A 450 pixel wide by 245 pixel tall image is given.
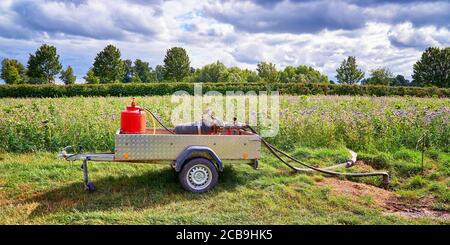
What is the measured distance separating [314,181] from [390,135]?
3.63 m

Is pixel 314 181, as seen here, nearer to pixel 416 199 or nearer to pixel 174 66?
pixel 416 199

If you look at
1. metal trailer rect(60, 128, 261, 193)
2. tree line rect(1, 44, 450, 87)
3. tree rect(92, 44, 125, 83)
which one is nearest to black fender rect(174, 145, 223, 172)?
metal trailer rect(60, 128, 261, 193)

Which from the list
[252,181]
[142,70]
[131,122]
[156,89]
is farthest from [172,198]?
[142,70]

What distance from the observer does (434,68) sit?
167 feet

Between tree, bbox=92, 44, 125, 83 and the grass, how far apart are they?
5054 centimetres

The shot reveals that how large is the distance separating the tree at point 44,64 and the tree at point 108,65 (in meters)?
5.03

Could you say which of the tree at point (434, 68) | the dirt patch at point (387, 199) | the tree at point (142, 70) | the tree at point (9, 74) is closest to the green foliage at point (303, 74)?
the tree at point (434, 68)

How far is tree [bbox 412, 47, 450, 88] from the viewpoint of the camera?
49438 millimetres

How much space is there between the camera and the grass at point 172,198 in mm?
4922

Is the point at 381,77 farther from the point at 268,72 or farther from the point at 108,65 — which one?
the point at 108,65

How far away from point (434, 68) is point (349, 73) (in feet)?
43.3

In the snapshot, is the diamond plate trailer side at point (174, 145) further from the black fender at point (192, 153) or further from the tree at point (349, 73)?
the tree at point (349, 73)

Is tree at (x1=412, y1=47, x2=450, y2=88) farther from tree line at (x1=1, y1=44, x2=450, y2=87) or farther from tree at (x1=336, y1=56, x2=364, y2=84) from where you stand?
tree at (x1=336, y1=56, x2=364, y2=84)

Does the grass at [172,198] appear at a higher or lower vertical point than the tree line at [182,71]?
lower
